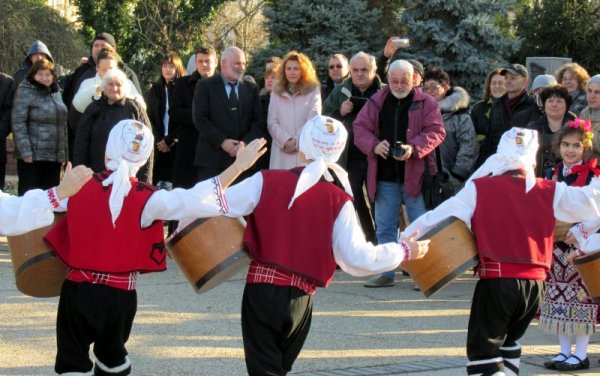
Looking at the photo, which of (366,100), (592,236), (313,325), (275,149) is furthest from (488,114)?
(592,236)

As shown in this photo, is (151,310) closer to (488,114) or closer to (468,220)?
(468,220)

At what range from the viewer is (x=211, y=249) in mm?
5023

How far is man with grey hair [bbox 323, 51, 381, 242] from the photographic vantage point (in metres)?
9.30

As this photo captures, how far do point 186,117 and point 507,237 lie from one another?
5399mm

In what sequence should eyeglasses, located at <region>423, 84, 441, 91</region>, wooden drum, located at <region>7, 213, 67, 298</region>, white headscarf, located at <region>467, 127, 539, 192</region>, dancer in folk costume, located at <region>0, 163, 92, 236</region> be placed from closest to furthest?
dancer in folk costume, located at <region>0, 163, 92, 236</region>, wooden drum, located at <region>7, 213, 67, 298</region>, white headscarf, located at <region>467, 127, 539, 192</region>, eyeglasses, located at <region>423, 84, 441, 91</region>

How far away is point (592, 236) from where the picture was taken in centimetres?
572

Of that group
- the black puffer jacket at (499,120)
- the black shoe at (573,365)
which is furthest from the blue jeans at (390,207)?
the black shoe at (573,365)

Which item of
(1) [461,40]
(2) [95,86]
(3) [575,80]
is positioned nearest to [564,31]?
(1) [461,40]

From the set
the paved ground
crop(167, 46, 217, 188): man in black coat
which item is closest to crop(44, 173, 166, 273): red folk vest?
the paved ground

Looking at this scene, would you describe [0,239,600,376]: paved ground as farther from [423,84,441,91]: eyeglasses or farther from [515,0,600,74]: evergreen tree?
[515,0,600,74]: evergreen tree

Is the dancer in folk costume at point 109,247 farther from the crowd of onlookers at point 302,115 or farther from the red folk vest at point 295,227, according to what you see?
the crowd of onlookers at point 302,115

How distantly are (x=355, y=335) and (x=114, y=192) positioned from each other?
268 cm

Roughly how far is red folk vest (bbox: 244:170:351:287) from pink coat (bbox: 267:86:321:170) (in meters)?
4.19

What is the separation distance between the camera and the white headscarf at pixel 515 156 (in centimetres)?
540
